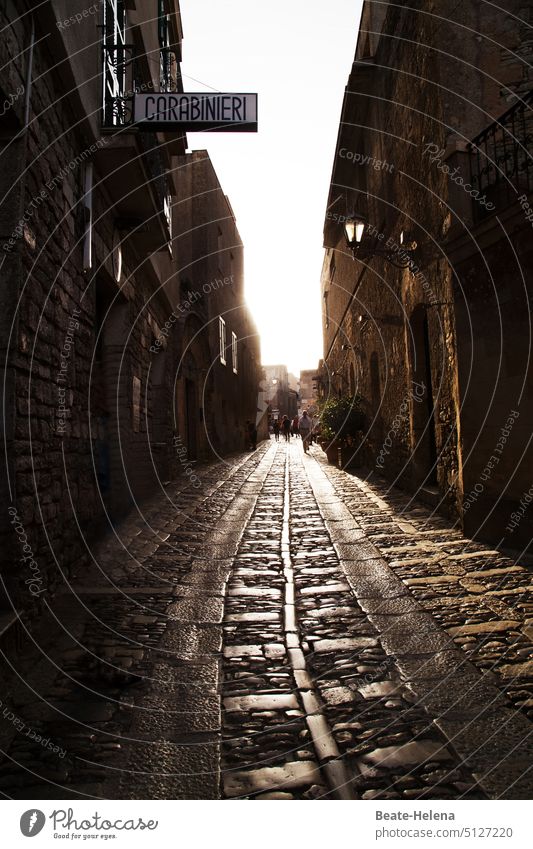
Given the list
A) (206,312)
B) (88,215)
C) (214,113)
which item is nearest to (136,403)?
(88,215)

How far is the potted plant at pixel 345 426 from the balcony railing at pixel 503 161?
7245mm

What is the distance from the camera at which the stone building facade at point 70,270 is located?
3578 millimetres

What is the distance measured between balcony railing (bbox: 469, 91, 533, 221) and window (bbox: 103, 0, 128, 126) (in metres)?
3.82

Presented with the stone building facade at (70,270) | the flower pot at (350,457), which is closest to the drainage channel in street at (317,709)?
the stone building facade at (70,270)

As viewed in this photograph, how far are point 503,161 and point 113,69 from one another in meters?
4.30

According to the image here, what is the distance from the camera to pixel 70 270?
500 centimetres

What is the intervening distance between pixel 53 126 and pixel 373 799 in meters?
4.91

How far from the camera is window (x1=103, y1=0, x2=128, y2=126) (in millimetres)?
6000

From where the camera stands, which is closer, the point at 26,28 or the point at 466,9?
the point at 26,28

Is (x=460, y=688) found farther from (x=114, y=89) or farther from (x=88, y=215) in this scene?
(x=114, y=89)

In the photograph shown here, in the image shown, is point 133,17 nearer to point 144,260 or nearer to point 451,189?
point 144,260

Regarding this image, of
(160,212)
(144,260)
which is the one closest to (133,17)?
(160,212)

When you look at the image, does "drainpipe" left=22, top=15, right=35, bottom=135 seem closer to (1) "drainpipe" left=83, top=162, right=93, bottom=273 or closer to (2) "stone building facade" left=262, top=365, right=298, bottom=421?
(1) "drainpipe" left=83, top=162, right=93, bottom=273

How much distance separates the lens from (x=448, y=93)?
6.45 meters
